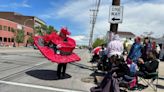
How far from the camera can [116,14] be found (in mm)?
13789

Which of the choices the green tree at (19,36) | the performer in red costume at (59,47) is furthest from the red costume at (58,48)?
the green tree at (19,36)

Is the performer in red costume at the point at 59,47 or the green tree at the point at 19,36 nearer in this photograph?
the performer in red costume at the point at 59,47

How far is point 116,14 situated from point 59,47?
319cm

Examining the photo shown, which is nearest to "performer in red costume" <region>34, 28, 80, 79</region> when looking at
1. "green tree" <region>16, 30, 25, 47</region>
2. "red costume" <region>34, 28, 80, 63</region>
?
Answer: "red costume" <region>34, 28, 80, 63</region>

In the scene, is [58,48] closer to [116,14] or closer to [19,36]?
[116,14]

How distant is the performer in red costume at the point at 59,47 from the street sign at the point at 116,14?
7.34 ft

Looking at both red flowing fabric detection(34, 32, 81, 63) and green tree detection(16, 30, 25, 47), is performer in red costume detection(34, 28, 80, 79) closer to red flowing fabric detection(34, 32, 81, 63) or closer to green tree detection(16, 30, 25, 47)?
red flowing fabric detection(34, 32, 81, 63)

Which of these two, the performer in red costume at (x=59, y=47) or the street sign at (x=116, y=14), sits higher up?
the street sign at (x=116, y=14)

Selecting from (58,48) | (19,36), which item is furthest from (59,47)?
(19,36)

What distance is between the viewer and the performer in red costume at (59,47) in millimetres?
12125

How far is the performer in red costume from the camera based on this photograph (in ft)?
39.8

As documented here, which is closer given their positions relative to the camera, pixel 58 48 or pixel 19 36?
pixel 58 48

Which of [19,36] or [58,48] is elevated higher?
[58,48]

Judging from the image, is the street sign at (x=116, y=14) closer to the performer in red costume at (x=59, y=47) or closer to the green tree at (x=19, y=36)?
the performer in red costume at (x=59, y=47)
